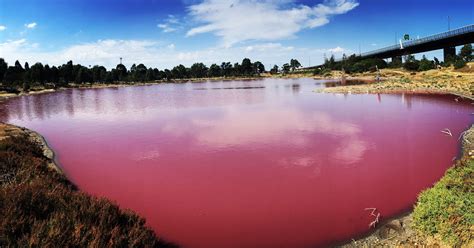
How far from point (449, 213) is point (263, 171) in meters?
8.24

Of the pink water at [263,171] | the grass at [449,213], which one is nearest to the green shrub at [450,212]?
the grass at [449,213]

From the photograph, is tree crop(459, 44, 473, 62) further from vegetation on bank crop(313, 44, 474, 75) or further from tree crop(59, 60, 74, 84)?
tree crop(59, 60, 74, 84)

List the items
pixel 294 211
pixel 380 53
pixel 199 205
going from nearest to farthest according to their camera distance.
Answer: pixel 294 211, pixel 199 205, pixel 380 53

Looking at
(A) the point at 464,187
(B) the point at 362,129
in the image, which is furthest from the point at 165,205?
(B) the point at 362,129

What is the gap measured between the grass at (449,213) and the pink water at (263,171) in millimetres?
1687

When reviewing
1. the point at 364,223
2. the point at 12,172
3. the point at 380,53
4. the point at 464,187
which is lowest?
the point at 364,223

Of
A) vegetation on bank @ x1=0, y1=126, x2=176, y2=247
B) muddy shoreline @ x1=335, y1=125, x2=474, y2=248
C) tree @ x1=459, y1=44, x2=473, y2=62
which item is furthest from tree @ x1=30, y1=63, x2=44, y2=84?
tree @ x1=459, y1=44, x2=473, y2=62

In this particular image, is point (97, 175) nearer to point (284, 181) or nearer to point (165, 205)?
point (165, 205)

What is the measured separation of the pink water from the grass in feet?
5.53

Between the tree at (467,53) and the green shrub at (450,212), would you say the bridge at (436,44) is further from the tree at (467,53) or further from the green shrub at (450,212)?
the green shrub at (450,212)

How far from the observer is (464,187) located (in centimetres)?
985

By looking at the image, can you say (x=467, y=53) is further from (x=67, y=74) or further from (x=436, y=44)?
(x=67, y=74)

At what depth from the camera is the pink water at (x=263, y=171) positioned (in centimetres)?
1080

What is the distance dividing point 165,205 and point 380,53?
173 metres
